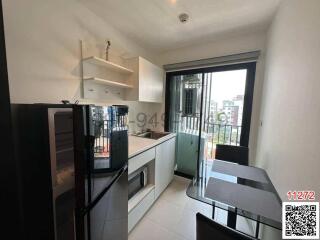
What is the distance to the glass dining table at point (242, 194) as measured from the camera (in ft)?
2.89

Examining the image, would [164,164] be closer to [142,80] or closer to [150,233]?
[150,233]

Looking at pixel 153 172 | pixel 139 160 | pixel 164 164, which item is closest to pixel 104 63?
pixel 139 160

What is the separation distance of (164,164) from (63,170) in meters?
1.55

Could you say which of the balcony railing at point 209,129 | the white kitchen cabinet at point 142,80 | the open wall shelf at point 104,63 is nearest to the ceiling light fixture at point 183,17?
the white kitchen cabinet at point 142,80

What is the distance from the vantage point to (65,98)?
1.45 m

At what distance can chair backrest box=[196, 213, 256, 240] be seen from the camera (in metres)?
0.54

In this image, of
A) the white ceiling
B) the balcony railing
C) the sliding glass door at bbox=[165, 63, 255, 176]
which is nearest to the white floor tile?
the sliding glass door at bbox=[165, 63, 255, 176]

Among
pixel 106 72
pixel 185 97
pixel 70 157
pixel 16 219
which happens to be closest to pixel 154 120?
pixel 185 97

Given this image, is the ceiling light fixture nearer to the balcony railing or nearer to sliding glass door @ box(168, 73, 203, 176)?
sliding glass door @ box(168, 73, 203, 176)

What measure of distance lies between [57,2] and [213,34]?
1.89 meters

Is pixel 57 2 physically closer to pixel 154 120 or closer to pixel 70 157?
pixel 70 157

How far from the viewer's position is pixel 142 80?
213cm

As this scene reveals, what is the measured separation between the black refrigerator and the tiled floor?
628mm

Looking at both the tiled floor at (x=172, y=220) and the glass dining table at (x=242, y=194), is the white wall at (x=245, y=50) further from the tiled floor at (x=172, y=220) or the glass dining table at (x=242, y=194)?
the tiled floor at (x=172, y=220)
